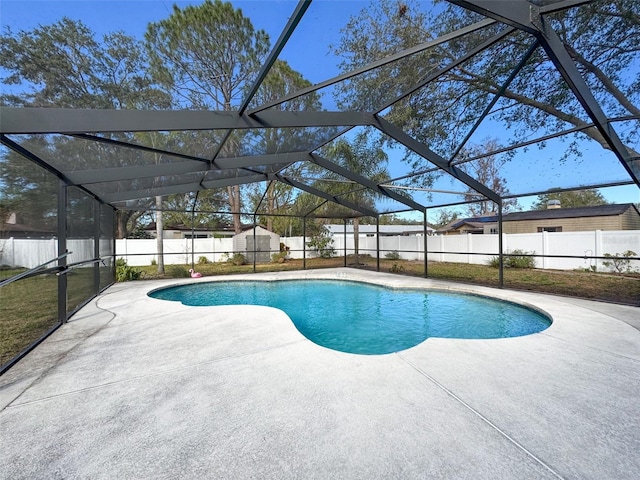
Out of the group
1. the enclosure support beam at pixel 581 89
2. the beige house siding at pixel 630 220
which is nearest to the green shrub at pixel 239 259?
the enclosure support beam at pixel 581 89

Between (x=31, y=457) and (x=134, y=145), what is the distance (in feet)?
12.2

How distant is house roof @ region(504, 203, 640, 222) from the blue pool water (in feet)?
23.1

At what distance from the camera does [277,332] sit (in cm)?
357

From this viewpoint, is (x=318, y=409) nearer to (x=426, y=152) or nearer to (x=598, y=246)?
(x=426, y=152)

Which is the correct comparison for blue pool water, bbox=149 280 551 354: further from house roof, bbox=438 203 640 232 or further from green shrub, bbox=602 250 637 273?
house roof, bbox=438 203 640 232

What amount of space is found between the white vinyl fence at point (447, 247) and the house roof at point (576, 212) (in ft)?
3.51

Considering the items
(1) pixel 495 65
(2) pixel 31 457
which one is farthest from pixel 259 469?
(1) pixel 495 65

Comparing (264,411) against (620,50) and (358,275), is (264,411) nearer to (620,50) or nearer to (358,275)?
(620,50)

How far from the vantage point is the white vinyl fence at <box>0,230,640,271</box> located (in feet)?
11.4

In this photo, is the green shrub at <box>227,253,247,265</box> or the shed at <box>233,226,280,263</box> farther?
the shed at <box>233,226,280,263</box>

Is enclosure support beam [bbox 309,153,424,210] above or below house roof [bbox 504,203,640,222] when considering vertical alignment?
above

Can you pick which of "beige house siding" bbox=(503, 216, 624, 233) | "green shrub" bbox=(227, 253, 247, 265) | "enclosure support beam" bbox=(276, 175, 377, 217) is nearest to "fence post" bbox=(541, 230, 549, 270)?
"beige house siding" bbox=(503, 216, 624, 233)

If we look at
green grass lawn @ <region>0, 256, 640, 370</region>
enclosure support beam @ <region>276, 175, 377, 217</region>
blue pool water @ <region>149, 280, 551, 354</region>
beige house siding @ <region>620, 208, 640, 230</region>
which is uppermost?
enclosure support beam @ <region>276, 175, 377, 217</region>

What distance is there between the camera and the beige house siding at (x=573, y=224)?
971 cm
